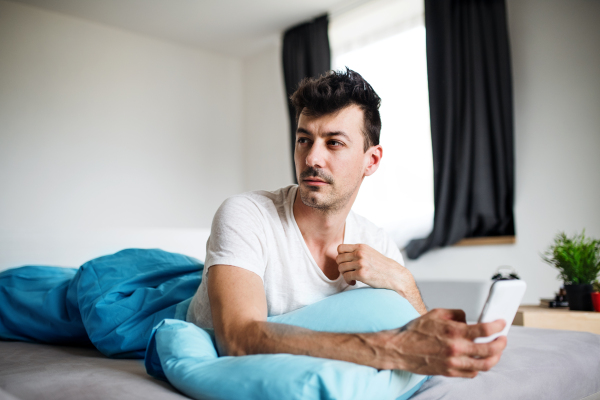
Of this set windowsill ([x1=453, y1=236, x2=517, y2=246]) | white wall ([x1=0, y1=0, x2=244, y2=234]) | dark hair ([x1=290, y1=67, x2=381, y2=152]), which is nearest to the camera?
dark hair ([x1=290, y1=67, x2=381, y2=152])

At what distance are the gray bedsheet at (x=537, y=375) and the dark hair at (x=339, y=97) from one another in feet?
2.12

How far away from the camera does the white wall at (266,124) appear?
14.8 feet

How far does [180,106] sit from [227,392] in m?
4.17

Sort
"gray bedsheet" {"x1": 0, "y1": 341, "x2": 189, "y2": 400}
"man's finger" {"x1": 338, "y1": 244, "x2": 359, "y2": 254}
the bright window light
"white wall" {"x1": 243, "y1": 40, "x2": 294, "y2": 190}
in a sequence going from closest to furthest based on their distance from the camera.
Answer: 1. "gray bedsheet" {"x1": 0, "y1": 341, "x2": 189, "y2": 400}
2. "man's finger" {"x1": 338, "y1": 244, "x2": 359, "y2": 254}
3. the bright window light
4. "white wall" {"x1": 243, "y1": 40, "x2": 294, "y2": 190}

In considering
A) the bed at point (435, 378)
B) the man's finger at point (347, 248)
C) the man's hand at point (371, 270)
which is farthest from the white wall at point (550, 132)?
the man's finger at point (347, 248)

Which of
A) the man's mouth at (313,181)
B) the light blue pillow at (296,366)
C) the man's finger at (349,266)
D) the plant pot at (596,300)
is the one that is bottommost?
the plant pot at (596,300)

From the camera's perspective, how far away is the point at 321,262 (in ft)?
4.04

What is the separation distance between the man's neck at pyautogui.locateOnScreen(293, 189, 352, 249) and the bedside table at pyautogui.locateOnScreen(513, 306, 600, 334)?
43.7 inches

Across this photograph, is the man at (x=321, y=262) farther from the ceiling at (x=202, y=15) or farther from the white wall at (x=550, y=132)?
the ceiling at (x=202, y=15)

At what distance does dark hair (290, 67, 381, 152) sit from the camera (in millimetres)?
1234

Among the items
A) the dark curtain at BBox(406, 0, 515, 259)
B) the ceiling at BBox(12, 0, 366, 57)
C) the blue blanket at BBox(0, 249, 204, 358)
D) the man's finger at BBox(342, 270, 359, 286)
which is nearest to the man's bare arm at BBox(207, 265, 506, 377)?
the man's finger at BBox(342, 270, 359, 286)

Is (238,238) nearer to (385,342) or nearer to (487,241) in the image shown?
(385,342)

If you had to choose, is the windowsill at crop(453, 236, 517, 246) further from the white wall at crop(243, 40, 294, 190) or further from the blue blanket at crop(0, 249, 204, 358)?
the blue blanket at crop(0, 249, 204, 358)

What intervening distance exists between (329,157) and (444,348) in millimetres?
612
